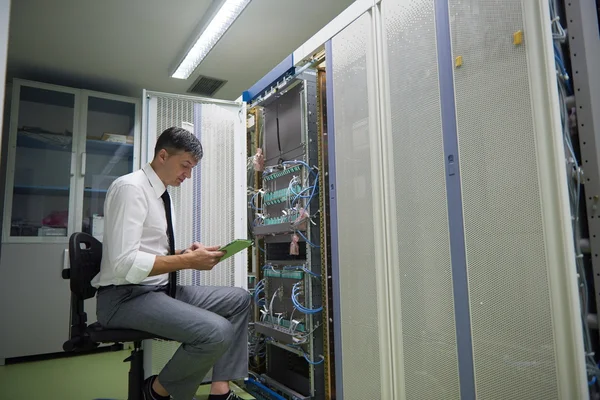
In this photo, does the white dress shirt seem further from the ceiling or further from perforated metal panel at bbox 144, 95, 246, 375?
the ceiling

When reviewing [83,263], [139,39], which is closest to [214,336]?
[83,263]

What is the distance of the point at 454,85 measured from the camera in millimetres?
1200

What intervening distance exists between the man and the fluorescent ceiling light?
1377mm

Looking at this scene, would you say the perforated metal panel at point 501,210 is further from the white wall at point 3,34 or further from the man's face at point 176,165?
the white wall at point 3,34

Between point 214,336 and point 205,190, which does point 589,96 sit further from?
point 205,190

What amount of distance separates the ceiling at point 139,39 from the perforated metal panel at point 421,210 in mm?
1579

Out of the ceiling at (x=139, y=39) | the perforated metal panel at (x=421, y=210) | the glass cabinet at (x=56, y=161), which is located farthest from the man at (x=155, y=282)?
the glass cabinet at (x=56, y=161)

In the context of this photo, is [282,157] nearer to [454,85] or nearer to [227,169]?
[227,169]

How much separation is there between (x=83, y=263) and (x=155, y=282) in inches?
11.0

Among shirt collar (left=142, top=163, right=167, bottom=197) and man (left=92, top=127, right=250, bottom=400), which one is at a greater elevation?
shirt collar (left=142, top=163, right=167, bottom=197)

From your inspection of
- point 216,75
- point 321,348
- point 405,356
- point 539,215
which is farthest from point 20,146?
point 539,215

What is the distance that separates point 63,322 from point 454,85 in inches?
141

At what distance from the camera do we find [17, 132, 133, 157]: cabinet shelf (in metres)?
3.58

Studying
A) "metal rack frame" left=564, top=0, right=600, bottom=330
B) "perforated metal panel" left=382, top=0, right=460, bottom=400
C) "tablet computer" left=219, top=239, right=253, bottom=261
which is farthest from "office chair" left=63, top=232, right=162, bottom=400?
"metal rack frame" left=564, top=0, right=600, bottom=330
